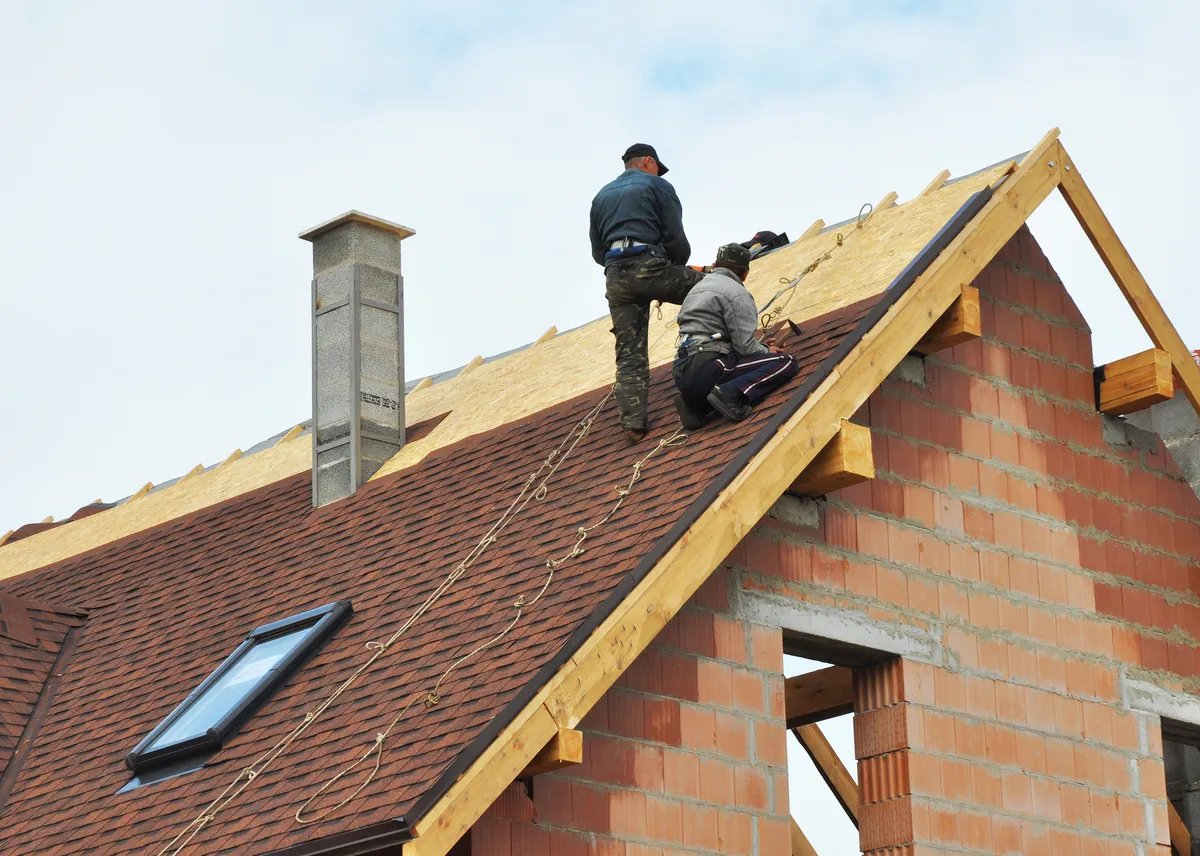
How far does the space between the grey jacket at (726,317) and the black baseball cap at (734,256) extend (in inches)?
11.4

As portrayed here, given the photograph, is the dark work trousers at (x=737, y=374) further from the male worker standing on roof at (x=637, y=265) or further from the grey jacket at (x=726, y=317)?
the male worker standing on roof at (x=637, y=265)

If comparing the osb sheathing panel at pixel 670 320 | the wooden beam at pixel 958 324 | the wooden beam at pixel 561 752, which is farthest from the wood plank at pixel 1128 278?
the wooden beam at pixel 561 752

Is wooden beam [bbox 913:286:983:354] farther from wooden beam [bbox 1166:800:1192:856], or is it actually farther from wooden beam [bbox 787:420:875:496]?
wooden beam [bbox 1166:800:1192:856]

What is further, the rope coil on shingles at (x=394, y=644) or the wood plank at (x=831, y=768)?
the wood plank at (x=831, y=768)

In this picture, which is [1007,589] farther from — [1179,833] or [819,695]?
[1179,833]

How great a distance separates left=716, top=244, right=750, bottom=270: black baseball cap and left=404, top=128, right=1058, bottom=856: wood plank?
972mm

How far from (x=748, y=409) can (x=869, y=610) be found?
56.3 inches

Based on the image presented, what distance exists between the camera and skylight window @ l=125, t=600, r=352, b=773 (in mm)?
11977

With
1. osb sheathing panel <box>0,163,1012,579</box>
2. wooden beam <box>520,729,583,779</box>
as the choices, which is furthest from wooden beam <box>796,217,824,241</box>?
wooden beam <box>520,729,583,779</box>

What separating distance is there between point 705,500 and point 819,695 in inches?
144

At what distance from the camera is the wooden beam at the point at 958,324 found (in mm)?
12805

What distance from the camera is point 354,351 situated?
53.0 ft

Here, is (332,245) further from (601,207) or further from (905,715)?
(905,715)

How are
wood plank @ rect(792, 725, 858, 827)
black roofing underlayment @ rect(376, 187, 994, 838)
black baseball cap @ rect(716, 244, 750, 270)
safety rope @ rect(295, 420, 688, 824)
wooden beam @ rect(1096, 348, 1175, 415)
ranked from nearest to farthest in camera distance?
black roofing underlayment @ rect(376, 187, 994, 838) < safety rope @ rect(295, 420, 688, 824) < black baseball cap @ rect(716, 244, 750, 270) < wooden beam @ rect(1096, 348, 1175, 415) < wood plank @ rect(792, 725, 858, 827)
